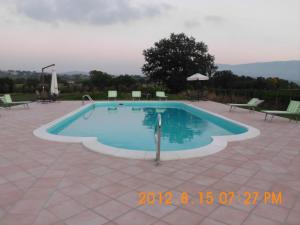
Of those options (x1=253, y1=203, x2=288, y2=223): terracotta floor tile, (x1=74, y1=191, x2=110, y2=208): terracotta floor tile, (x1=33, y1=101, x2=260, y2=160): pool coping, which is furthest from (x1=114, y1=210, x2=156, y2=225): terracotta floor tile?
(x1=33, y1=101, x2=260, y2=160): pool coping

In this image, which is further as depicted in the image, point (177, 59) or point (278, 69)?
point (278, 69)

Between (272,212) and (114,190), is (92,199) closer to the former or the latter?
(114,190)

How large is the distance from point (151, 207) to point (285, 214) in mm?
1426

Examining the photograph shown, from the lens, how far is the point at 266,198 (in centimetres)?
277

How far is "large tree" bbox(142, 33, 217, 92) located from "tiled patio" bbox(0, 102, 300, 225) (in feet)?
74.1

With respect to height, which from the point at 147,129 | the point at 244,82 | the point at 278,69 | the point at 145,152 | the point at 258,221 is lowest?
the point at 147,129

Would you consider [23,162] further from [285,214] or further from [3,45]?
[3,45]

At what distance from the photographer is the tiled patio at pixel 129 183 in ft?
7.72

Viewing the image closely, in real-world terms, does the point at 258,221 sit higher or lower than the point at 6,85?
lower
